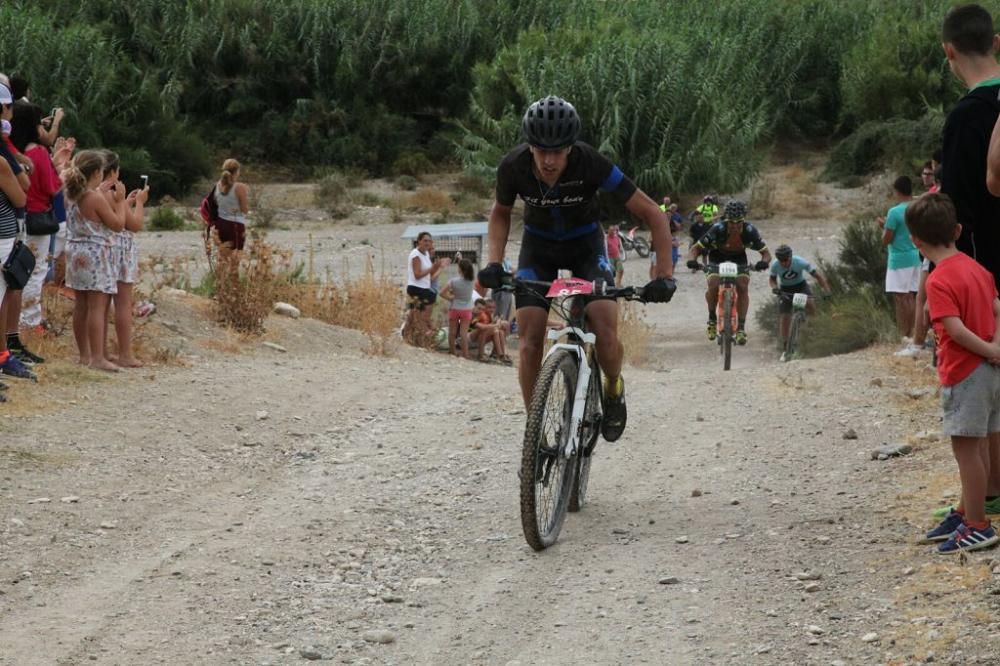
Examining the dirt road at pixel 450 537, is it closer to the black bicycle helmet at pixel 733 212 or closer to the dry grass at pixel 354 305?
the black bicycle helmet at pixel 733 212

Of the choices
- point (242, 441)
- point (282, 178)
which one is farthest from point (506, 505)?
point (282, 178)

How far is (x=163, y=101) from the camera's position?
4678 cm

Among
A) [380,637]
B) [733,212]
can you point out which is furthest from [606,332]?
[733,212]

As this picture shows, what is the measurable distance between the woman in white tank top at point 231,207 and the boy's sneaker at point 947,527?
34.1 feet

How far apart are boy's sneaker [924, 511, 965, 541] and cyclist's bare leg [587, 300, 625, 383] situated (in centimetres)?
A: 184

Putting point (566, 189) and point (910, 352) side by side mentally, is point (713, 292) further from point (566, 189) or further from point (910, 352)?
point (566, 189)

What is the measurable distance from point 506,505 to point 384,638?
233 centimetres

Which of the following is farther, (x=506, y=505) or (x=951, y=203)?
(x=506, y=505)

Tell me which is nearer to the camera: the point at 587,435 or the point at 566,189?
Result: the point at 566,189

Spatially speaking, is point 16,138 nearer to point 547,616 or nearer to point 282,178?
point 547,616

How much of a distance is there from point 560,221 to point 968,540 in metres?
2.53

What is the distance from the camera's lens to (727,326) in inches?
671

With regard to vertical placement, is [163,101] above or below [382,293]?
above

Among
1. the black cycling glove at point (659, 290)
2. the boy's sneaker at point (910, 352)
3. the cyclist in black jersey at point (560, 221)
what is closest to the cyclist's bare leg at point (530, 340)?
the cyclist in black jersey at point (560, 221)
